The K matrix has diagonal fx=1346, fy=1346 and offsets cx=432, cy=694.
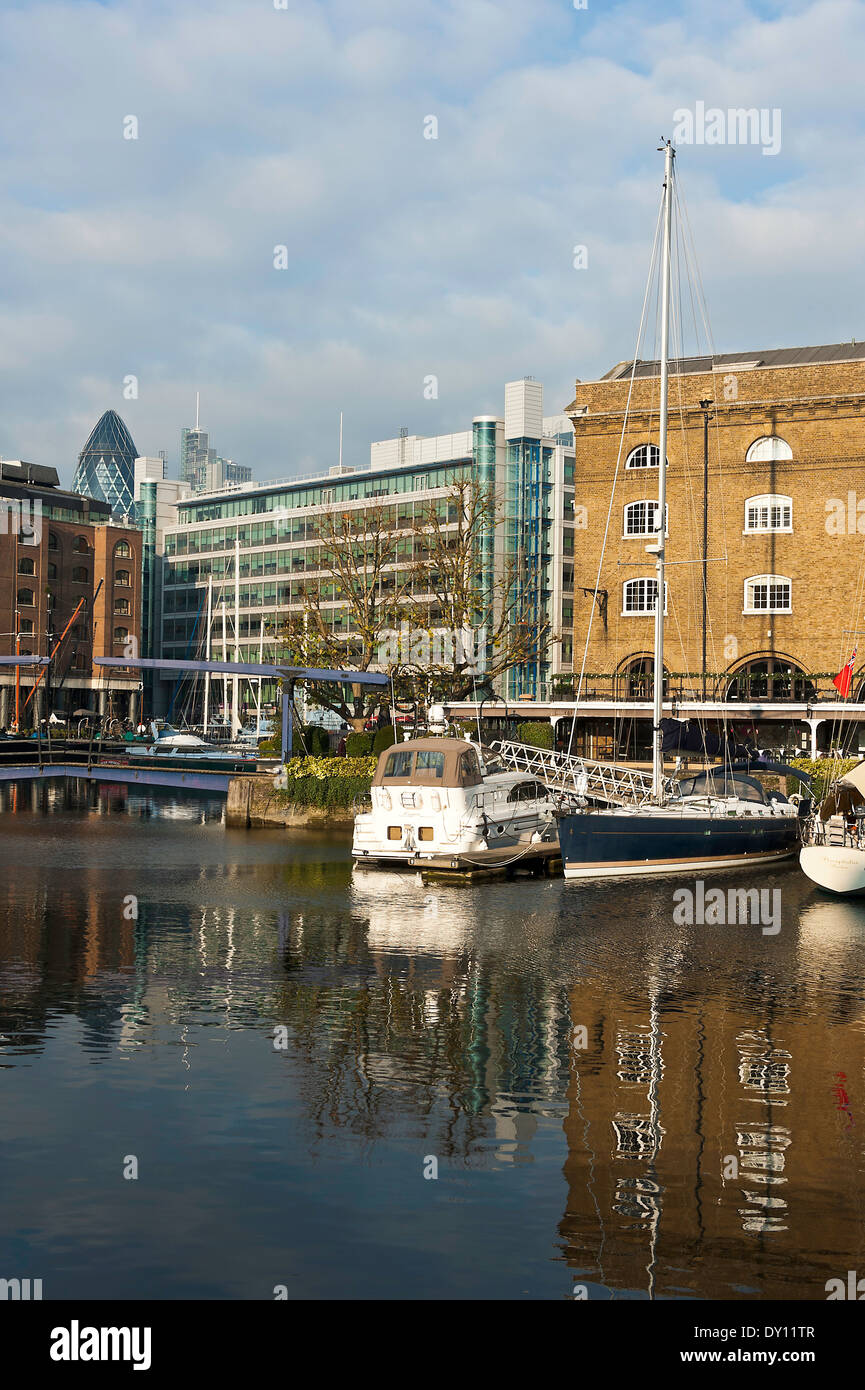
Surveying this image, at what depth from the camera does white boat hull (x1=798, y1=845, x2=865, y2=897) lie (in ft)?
102

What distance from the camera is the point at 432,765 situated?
3553cm

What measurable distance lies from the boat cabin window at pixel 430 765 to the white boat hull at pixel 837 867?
945 cm

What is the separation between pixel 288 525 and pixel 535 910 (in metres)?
127

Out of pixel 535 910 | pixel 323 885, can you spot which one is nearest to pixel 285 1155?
pixel 535 910

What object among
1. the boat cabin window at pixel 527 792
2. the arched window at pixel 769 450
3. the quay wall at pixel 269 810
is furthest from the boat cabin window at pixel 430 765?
the arched window at pixel 769 450

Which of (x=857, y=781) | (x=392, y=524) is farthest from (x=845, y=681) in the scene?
(x=392, y=524)

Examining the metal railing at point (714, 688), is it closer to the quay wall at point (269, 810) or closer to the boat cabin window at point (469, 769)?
the quay wall at point (269, 810)

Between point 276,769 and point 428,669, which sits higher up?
point 428,669

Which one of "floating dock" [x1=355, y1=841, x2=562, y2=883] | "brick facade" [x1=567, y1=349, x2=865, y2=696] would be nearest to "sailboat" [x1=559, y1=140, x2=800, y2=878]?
"floating dock" [x1=355, y1=841, x2=562, y2=883]

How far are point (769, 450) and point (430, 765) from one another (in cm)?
3252

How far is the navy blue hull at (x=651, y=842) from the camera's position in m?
34.0

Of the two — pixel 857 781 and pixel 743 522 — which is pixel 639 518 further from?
pixel 857 781
